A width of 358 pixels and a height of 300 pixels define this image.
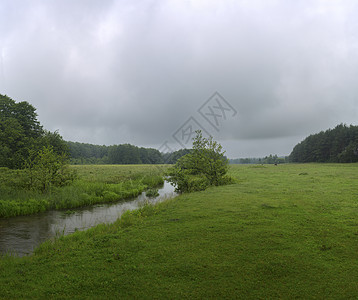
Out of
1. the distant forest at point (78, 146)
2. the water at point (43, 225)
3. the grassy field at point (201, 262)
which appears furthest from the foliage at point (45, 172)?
the grassy field at point (201, 262)

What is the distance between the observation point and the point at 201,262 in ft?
21.6

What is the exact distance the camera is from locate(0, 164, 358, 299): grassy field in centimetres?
527

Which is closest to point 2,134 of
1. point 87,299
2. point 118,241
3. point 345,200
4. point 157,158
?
point 118,241

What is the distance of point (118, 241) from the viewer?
28.4ft

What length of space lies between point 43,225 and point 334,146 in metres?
130

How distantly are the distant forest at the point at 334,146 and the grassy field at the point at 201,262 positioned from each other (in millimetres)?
108731

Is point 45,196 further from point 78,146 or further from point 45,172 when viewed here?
point 78,146

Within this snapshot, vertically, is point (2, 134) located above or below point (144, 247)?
above

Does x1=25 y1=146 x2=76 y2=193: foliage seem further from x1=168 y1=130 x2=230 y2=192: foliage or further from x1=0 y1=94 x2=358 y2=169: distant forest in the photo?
x1=168 y1=130 x2=230 y2=192: foliage

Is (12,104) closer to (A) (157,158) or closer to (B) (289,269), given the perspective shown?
(B) (289,269)

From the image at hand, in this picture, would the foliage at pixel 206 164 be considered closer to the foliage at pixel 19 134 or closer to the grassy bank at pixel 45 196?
the grassy bank at pixel 45 196

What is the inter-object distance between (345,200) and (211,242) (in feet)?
41.5

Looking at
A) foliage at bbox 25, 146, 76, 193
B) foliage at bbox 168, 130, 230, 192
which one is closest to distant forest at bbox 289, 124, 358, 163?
foliage at bbox 168, 130, 230, 192

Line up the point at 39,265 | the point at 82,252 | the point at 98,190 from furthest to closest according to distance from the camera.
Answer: the point at 98,190, the point at 82,252, the point at 39,265
